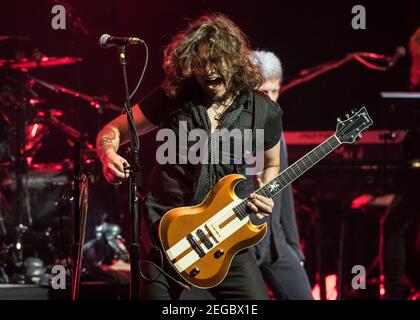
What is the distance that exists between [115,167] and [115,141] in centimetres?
24

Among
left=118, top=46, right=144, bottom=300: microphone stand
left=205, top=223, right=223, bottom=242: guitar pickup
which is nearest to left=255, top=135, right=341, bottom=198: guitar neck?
left=205, top=223, right=223, bottom=242: guitar pickup

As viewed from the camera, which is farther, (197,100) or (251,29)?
(251,29)

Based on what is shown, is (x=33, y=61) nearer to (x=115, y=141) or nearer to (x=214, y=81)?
(x=115, y=141)

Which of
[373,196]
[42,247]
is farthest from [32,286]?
[373,196]

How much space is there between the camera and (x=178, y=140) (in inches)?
144

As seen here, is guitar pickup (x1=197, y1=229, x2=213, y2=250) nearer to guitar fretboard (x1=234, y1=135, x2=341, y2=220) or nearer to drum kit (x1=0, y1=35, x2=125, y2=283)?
guitar fretboard (x1=234, y1=135, x2=341, y2=220)

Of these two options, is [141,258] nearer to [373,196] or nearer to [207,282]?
[207,282]

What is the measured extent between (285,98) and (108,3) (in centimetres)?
228

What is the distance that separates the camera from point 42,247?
6.49 metres

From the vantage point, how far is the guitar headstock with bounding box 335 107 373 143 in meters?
3.88

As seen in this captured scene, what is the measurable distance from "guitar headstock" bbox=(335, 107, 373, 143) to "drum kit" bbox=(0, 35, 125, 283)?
2780 mm
